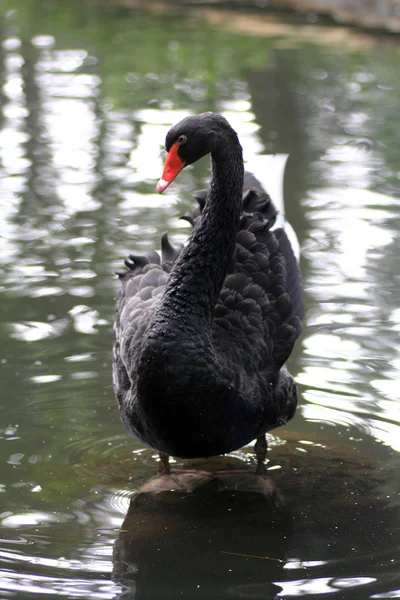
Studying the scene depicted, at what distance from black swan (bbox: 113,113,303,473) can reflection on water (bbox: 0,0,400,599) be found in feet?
1.00

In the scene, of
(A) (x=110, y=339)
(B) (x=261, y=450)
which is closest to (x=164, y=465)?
(B) (x=261, y=450)

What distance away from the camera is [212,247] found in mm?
4023

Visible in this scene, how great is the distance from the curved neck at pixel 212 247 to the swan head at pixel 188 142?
11 centimetres

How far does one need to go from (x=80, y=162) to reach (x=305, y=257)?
109 inches

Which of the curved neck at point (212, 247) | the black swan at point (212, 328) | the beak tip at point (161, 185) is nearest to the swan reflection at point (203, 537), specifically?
the black swan at point (212, 328)

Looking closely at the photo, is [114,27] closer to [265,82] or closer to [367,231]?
[265,82]

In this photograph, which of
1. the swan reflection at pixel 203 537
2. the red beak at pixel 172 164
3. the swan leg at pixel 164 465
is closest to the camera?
the swan reflection at pixel 203 537

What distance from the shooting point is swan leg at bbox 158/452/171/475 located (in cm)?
430

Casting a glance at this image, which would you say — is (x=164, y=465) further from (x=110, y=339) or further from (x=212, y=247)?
(x=110, y=339)

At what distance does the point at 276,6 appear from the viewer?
17.0m

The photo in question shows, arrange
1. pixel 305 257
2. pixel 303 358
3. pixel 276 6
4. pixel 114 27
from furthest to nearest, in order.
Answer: pixel 276 6, pixel 114 27, pixel 305 257, pixel 303 358

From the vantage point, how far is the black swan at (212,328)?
373cm

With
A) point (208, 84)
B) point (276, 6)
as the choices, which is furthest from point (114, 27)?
point (208, 84)

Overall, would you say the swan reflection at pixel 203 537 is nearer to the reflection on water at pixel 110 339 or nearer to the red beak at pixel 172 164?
the reflection on water at pixel 110 339
